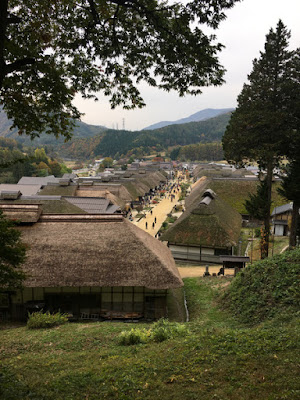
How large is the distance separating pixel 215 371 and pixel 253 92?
2249 centimetres

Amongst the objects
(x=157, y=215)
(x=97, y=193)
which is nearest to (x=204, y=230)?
(x=97, y=193)

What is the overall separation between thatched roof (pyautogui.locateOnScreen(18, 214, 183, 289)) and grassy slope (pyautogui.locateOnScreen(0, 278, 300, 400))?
4.49 meters

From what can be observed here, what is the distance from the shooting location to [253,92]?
24.0 metres

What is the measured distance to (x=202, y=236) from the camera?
27.9m

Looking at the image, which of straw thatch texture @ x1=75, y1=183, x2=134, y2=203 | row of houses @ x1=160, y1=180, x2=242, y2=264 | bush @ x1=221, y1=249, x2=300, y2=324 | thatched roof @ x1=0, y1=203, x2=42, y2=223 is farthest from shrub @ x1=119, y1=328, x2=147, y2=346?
straw thatch texture @ x1=75, y1=183, x2=134, y2=203

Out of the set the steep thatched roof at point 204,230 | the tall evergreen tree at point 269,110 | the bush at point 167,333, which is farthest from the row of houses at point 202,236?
the bush at point 167,333

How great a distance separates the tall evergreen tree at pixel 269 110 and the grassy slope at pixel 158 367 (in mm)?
15667

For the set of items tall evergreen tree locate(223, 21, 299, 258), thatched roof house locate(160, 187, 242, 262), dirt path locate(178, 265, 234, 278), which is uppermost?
tall evergreen tree locate(223, 21, 299, 258)

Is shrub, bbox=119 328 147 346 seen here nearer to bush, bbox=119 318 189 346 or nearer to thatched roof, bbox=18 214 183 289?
bush, bbox=119 318 189 346

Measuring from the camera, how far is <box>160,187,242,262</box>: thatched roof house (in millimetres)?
27438

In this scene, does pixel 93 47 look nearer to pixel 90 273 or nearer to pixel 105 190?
pixel 90 273

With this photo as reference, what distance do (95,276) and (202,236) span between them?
14424 mm

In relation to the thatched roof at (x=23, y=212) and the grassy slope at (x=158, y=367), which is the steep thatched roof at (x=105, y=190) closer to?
the thatched roof at (x=23, y=212)

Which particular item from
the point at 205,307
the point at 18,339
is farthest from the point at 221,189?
the point at 18,339
